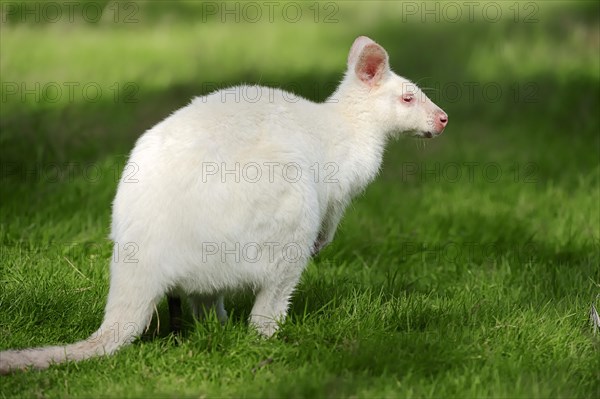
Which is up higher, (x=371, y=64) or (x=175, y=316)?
(x=371, y=64)

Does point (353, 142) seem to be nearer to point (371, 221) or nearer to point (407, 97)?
point (407, 97)

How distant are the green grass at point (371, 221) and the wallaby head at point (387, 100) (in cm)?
91

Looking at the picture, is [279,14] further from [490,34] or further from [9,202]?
[9,202]

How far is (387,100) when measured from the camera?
5.22m

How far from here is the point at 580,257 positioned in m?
6.58

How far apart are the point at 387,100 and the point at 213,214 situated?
1376 mm

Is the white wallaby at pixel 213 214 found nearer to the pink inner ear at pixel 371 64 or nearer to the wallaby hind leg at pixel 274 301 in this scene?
the wallaby hind leg at pixel 274 301

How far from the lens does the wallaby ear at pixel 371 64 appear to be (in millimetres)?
5082

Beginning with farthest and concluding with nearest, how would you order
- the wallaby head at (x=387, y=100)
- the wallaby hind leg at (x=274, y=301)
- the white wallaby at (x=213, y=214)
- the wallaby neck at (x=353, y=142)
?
the wallaby head at (x=387, y=100) < the wallaby neck at (x=353, y=142) < the wallaby hind leg at (x=274, y=301) < the white wallaby at (x=213, y=214)

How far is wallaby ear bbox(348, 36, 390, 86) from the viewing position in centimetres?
508

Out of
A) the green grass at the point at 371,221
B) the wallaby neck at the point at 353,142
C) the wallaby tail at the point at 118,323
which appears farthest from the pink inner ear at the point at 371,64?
the wallaby tail at the point at 118,323

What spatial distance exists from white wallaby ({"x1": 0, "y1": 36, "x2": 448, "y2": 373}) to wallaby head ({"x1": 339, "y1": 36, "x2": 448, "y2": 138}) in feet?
1.59

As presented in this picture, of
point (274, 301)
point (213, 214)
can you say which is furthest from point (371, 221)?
point (213, 214)

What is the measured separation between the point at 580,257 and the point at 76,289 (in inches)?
130
